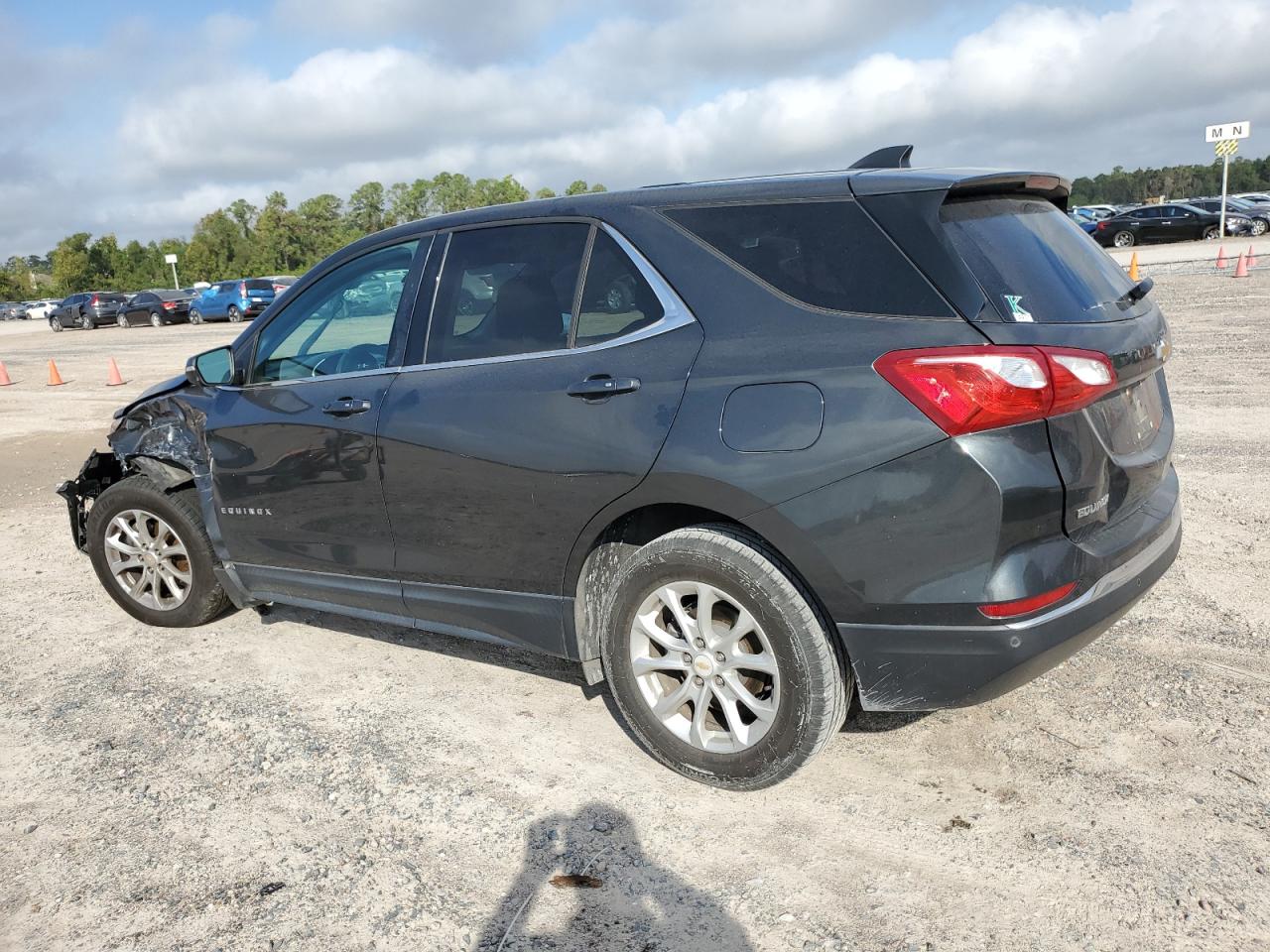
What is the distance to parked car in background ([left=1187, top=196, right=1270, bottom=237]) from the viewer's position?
38594 millimetres

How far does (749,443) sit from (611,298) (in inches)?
30.7

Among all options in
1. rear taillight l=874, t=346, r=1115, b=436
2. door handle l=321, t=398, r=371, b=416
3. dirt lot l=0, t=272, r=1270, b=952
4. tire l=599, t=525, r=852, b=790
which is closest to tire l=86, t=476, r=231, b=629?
dirt lot l=0, t=272, r=1270, b=952

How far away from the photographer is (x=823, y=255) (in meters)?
3.02

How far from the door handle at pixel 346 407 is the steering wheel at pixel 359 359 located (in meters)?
0.15

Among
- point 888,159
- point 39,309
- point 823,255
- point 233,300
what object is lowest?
point 823,255

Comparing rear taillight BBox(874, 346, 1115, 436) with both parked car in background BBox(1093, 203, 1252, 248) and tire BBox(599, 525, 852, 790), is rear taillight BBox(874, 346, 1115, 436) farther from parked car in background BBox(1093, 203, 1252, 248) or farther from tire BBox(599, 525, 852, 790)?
parked car in background BBox(1093, 203, 1252, 248)

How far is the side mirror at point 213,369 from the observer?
4.54 meters

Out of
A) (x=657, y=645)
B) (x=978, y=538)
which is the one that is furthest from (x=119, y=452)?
(x=978, y=538)

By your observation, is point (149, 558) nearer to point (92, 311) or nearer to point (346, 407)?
point (346, 407)

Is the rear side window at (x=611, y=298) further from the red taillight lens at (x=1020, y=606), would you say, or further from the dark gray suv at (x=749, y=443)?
the red taillight lens at (x=1020, y=606)

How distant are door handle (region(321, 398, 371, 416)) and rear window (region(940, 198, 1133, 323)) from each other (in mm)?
2214

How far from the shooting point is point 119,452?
4898 millimetres

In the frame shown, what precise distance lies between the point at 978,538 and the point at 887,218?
37.6 inches

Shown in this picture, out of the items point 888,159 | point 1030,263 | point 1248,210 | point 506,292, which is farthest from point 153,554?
point 1248,210
